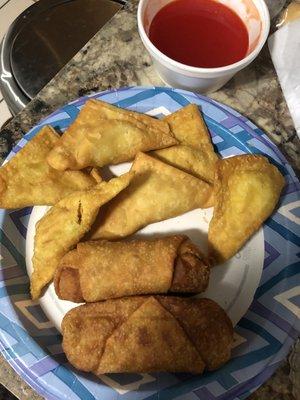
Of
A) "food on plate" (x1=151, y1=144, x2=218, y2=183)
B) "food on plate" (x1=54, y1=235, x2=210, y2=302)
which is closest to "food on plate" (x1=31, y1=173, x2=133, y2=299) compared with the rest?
"food on plate" (x1=54, y1=235, x2=210, y2=302)

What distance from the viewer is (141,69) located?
4.65ft

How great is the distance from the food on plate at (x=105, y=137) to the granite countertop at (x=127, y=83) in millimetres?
217

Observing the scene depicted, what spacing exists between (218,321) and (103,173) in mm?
470

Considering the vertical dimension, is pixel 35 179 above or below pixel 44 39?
below

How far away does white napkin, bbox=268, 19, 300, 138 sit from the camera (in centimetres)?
132

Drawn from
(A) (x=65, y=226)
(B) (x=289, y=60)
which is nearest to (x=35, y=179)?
(A) (x=65, y=226)

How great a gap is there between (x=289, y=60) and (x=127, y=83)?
18.6 inches

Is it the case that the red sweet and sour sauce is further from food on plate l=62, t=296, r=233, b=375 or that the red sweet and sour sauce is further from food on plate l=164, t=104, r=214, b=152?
food on plate l=62, t=296, r=233, b=375

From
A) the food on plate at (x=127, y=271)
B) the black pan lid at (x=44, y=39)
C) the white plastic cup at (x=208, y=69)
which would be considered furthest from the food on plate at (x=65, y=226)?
the black pan lid at (x=44, y=39)

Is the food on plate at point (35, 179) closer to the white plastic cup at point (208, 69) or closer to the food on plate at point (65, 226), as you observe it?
the food on plate at point (65, 226)

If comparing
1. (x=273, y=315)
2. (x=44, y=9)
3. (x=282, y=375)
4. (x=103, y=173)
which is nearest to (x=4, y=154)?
(x=103, y=173)

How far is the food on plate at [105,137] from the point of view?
1.13 metres

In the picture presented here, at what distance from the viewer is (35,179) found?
116 cm

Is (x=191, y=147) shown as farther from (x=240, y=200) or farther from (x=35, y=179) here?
(x=35, y=179)
